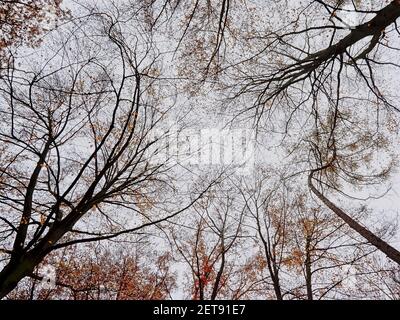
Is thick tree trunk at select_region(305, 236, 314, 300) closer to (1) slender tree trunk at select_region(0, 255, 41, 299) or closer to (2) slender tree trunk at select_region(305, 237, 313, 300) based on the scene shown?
(2) slender tree trunk at select_region(305, 237, 313, 300)

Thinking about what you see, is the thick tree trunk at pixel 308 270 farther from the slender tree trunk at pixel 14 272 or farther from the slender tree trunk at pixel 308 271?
the slender tree trunk at pixel 14 272

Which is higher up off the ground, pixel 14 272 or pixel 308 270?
pixel 308 270

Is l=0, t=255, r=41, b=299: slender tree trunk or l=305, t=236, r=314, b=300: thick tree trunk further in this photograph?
l=305, t=236, r=314, b=300: thick tree trunk

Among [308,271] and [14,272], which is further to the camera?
[308,271]

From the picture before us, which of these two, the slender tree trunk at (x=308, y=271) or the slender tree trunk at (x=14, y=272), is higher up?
the slender tree trunk at (x=308, y=271)

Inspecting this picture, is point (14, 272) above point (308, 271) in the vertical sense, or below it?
below

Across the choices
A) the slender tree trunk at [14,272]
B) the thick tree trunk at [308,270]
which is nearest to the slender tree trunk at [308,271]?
the thick tree trunk at [308,270]

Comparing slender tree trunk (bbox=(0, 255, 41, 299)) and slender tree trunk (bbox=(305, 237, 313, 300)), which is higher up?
slender tree trunk (bbox=(305, 237, 313, 300))

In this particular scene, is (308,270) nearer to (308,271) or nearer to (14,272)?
(308,271)

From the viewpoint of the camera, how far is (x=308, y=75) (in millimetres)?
6355

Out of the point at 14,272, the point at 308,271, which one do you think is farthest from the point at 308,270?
the point at 14,272

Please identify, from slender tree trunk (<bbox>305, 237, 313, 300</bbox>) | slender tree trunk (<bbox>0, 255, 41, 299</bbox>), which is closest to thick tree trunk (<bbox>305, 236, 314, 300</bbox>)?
slender tree trunk (<bbox>305, 237, 313, 300</bbox>)
